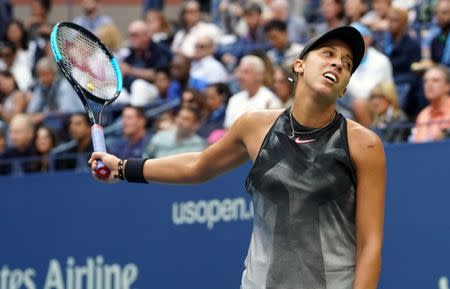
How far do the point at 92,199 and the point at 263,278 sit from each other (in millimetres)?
5204

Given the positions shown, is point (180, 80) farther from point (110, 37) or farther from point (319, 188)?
point (319, 188)

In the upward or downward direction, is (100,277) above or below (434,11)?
below

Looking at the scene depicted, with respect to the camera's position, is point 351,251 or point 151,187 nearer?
point 351,251

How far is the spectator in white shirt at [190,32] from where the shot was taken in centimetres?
1259

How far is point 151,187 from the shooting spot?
31.1 feet

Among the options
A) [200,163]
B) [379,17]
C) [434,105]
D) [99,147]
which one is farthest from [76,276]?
[200,163]

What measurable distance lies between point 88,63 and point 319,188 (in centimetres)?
181

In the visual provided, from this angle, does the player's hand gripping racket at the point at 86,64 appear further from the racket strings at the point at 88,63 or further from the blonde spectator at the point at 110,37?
the blonde spectator at the point at 110,37

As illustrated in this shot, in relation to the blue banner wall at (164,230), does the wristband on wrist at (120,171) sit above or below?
above

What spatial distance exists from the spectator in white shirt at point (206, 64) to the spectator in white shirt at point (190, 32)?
669mm

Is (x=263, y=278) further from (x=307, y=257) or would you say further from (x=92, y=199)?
(x=92, y=199)

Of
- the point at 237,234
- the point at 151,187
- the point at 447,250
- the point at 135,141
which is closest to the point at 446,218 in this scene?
the point at 447,250

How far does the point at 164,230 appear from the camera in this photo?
371 inches

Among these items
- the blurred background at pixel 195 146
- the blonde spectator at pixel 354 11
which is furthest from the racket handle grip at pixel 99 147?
the blonde spectator at pixel 354 11
